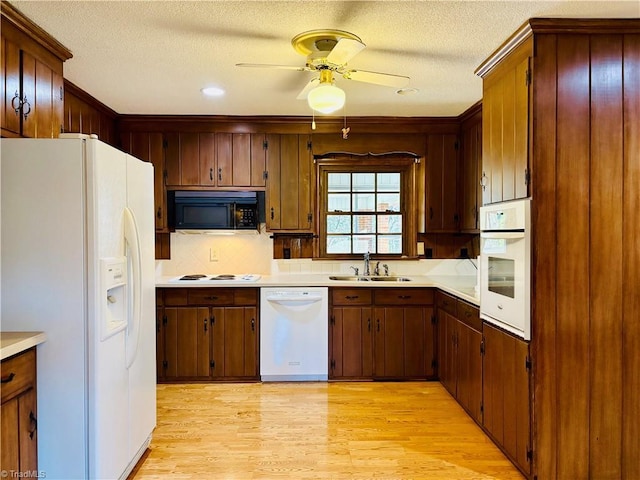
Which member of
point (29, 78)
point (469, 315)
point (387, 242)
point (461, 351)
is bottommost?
point (461, 351)

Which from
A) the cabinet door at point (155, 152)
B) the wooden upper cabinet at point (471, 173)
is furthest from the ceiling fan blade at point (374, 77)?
the cabinet door at point (155, 152)

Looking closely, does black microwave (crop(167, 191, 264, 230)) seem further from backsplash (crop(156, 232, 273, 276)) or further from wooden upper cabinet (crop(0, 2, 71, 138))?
wooden upper cabinet (crop(0, 2, 71, 138))

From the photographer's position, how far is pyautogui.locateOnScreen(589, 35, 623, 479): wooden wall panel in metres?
2.22

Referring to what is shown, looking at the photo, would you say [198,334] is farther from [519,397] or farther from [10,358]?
[519,397]

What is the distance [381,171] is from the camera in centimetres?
443

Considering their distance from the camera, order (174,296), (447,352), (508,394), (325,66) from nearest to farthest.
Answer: (325,66), (508,394), (447,352), (174,296)

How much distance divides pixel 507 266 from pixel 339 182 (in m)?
2.28

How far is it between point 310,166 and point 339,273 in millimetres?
1138

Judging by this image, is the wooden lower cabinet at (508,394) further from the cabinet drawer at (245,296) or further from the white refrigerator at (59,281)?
the white refrigerator at (59,281)

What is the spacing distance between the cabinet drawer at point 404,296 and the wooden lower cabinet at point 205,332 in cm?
115

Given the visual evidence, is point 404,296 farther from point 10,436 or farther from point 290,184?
point 10,436

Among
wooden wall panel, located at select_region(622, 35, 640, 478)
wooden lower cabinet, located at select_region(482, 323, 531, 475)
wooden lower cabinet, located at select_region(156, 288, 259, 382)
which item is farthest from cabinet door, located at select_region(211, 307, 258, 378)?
wooden wall panel, located at select_region(622, 35, 640, 478)

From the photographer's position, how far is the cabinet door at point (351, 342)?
3.94 metres

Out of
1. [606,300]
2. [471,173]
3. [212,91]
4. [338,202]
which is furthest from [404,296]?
[212,91]
